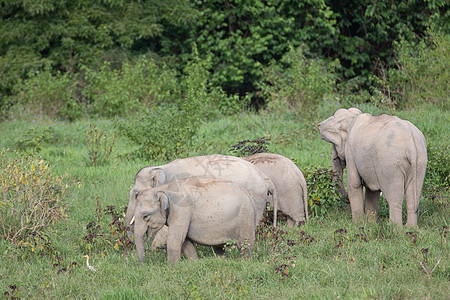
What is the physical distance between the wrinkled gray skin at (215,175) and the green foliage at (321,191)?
43.6 inches

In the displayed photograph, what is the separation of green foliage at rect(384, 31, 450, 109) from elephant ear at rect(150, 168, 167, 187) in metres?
9.05

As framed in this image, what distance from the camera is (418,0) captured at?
22516mm

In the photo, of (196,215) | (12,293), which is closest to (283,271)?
(196,215)

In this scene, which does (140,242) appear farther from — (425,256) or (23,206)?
(425,256)

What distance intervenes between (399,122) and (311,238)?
68.9 inches

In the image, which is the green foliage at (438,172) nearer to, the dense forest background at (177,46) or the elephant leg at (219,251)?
the elephant leg at (219,251)

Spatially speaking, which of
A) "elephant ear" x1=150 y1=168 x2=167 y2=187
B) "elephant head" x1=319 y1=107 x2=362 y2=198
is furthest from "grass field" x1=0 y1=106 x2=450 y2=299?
"elephant head" x1=319 y1=107 x2=362 y2=198

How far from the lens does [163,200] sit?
6.36m

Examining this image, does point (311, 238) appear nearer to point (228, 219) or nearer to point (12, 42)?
point (228, 219)

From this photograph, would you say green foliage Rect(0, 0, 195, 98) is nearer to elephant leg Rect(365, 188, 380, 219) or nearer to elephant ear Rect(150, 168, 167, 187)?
elephant leg Rect(365, 188, 380, 219)

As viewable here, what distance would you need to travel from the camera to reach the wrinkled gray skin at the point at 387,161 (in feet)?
23.5

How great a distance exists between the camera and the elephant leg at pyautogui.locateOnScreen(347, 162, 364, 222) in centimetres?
782

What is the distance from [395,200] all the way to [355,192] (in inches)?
27.2

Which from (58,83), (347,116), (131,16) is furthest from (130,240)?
(131,16)
